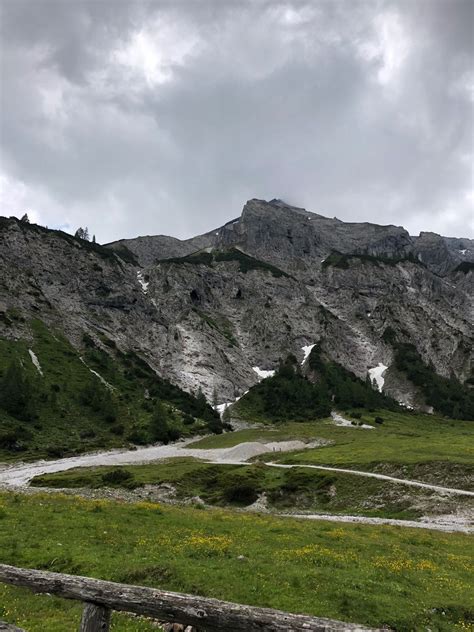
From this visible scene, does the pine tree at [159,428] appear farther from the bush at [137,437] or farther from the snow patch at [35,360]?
the snow patch at [35,360]

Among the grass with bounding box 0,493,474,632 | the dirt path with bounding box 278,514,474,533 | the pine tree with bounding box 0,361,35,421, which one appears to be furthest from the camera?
the pine tree with bounding box 0,361,35,421

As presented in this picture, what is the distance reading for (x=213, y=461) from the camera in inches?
3812

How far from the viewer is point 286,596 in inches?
685

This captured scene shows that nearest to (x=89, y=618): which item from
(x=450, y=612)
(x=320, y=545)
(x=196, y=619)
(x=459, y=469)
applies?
(x=196, y=619)

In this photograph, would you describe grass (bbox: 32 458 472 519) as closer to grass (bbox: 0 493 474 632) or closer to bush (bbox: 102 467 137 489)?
bush (bbox: 102 467 137 489)

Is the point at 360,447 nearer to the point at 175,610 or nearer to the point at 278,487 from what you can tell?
the point at 278,487

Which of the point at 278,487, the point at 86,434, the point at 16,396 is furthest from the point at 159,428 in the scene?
the point at 278,487

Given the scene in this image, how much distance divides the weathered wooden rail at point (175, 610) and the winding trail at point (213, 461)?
46231mm

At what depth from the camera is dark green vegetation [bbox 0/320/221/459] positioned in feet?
391

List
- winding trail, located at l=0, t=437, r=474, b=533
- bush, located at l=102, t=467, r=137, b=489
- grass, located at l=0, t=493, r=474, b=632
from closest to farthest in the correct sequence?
1. grass, located at l=0, t=493, r=474, b=632
2. winding trail, located at l=0, t=437, r=474, b=533
3. bush, located at l=102, t=467, r=137, b=489

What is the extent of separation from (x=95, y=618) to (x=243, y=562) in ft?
44.1

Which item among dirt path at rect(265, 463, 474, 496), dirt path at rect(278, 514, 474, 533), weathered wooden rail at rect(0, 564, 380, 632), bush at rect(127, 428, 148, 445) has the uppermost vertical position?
weathered wooden rail at rect(0, 564, 380, 632)

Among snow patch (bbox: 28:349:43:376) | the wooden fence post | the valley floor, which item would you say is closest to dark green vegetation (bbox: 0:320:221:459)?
snow patch (bbox: 28:349:43:376)

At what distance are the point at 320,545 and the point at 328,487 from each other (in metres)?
41.2
